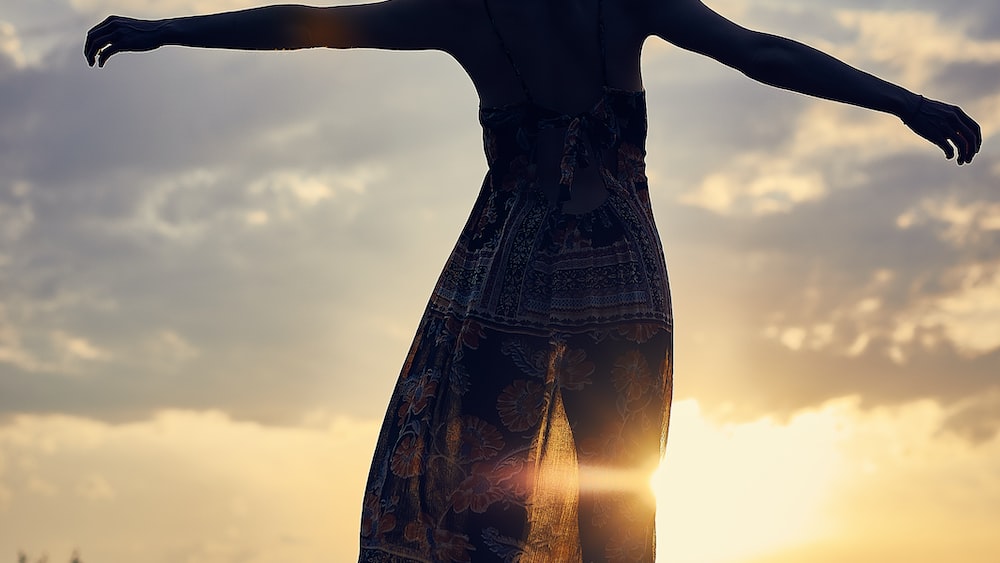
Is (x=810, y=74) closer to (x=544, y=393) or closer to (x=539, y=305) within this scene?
(x=539, y=305)

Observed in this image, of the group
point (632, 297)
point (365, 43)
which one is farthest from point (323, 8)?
point (632, 297)

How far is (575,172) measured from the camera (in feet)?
17.3

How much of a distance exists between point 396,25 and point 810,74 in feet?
4.27

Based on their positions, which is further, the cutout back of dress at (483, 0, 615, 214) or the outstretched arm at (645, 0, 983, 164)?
the cutout back of dress at (483, 0, 615, 214)

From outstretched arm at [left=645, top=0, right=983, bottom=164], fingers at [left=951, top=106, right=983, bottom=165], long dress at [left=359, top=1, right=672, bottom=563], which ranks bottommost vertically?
long dress at [left=359, top=1, right=672, bottom=563]

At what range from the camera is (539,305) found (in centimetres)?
520

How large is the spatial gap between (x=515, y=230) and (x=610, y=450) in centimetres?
76

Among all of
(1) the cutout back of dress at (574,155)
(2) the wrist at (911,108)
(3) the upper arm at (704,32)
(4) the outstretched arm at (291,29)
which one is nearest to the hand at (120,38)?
(4) the outstretched arm at (291,29)

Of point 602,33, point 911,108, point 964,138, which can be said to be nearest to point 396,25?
point 602,33

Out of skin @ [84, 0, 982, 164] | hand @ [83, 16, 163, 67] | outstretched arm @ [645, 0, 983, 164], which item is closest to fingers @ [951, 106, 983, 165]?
outstretched arm @ [645, 0, 983, 164]

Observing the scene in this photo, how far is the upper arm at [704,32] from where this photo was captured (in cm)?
506

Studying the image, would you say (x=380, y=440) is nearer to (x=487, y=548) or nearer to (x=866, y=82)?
(x=487, y=548)

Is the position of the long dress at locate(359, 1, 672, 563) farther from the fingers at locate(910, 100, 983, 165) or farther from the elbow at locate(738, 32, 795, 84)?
the fingers at locate(910, 100, 983, 165)

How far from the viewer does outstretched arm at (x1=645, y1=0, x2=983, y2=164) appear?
4.97 m
